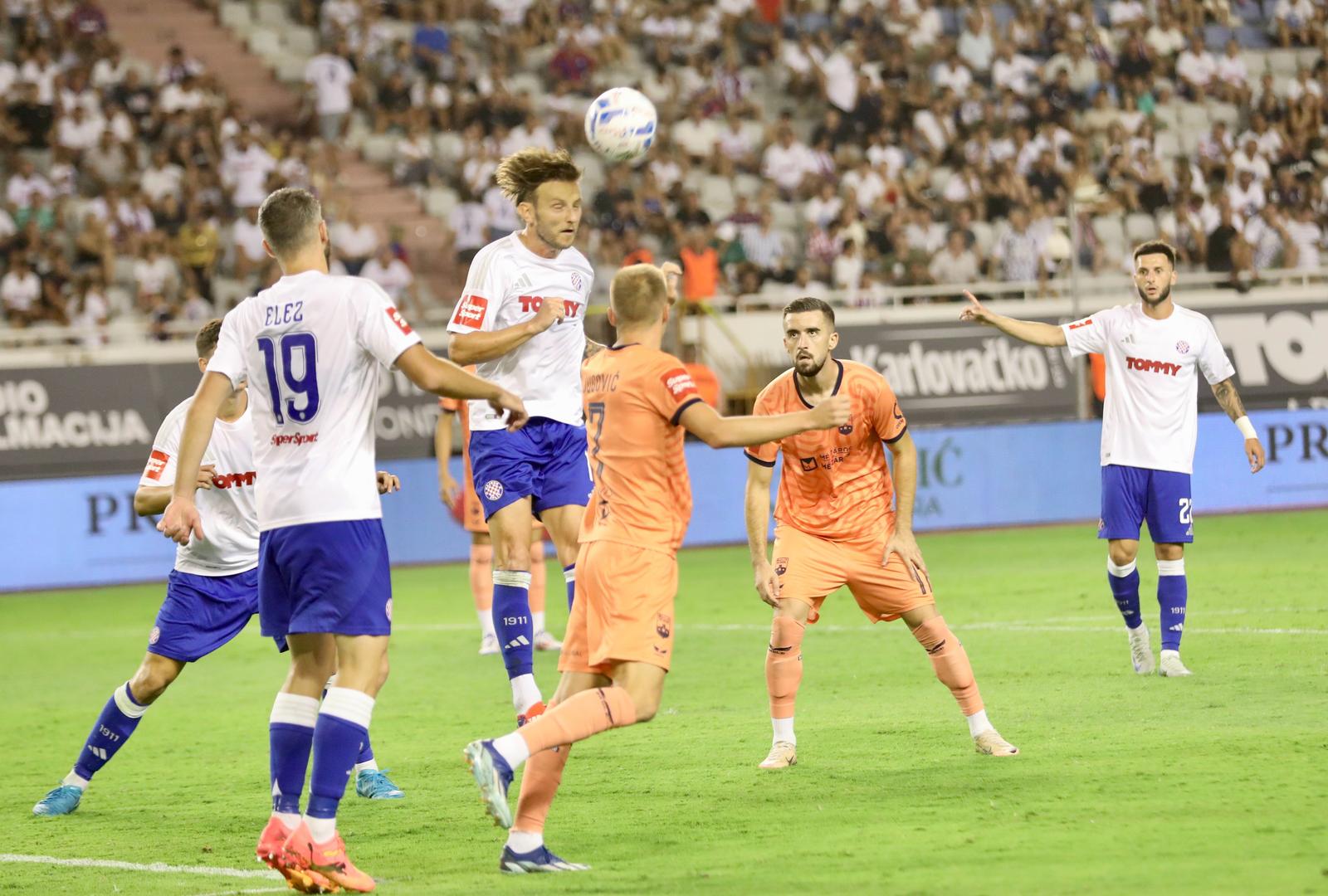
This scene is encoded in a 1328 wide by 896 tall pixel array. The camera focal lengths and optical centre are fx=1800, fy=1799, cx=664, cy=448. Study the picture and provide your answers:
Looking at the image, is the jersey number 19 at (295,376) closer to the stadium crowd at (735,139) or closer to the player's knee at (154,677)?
Result: the player's knee at (154,677)

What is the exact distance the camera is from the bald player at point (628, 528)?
6.21 metres

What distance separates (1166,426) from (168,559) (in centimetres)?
1235

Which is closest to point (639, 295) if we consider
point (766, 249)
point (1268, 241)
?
point (766, 249)

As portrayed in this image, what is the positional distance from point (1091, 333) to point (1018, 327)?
75cm

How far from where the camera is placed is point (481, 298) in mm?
8852

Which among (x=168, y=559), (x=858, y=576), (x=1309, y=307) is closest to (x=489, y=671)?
(x=858, y=576)

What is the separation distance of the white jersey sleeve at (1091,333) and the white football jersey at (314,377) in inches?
228

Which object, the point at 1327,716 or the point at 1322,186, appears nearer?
the point at 1327,716

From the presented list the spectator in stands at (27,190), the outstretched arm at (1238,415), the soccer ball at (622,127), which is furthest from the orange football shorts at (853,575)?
the spectator in stands at (27,190)

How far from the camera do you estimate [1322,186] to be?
27703 millimetres

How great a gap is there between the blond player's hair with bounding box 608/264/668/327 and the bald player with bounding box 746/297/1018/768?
170 centimetres

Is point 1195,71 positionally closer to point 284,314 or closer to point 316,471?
point 284,314

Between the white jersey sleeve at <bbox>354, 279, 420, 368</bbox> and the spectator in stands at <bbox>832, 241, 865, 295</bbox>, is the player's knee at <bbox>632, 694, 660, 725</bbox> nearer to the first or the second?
the white jersey sleeve at <bbox>354, 279, 420, 368</bbox>

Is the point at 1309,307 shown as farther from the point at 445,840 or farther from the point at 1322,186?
the point at 445,840
